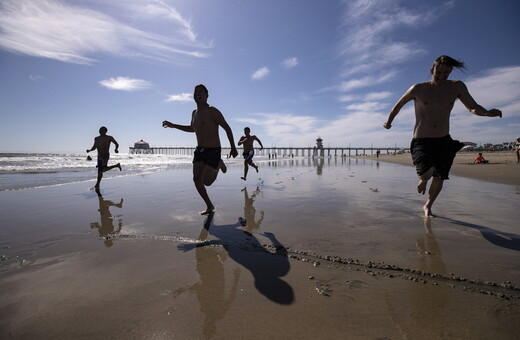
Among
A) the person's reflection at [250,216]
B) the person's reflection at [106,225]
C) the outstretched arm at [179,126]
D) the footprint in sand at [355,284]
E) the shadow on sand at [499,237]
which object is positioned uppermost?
the outstretched arm at [179,126]

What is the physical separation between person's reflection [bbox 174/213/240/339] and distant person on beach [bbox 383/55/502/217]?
310cm

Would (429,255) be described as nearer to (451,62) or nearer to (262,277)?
(262,277)

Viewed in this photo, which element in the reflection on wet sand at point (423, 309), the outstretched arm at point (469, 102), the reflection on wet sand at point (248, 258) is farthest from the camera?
the outstretched arm at point (469, 102)

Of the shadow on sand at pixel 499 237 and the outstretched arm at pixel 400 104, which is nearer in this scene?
the shadow on sand at pixel 499 237

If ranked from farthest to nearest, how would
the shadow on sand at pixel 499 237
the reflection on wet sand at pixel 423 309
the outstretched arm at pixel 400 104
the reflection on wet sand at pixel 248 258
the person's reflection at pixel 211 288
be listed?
the outstretched arm at pixel 400 104 → the shadow on sand at pixel 499 237 → the reflection on wet sand at pixel 248 258 → the person's reflection at pixel 211 288 → the reflection on wet sand at pixel 423 309

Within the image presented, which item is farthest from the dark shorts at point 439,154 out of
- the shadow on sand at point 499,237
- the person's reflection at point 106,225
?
the person's reflection at point 106,225

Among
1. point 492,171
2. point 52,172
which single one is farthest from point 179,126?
point 492,171

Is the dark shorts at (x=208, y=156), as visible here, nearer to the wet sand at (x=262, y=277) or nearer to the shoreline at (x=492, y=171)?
the wet sand at (x=262, y=277)

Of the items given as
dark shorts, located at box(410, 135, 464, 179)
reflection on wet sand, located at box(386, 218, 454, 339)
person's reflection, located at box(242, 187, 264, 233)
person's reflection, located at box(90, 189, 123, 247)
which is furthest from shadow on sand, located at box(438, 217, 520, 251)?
person's reflection, located at box(90, 189, 123, 247)

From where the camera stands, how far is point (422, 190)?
12.7 feet

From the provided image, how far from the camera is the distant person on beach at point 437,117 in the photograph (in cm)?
345

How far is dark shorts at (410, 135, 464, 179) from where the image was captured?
351 cm

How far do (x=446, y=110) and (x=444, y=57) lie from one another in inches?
28.4

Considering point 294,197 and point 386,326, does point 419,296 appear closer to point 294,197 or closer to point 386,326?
point 386,326
